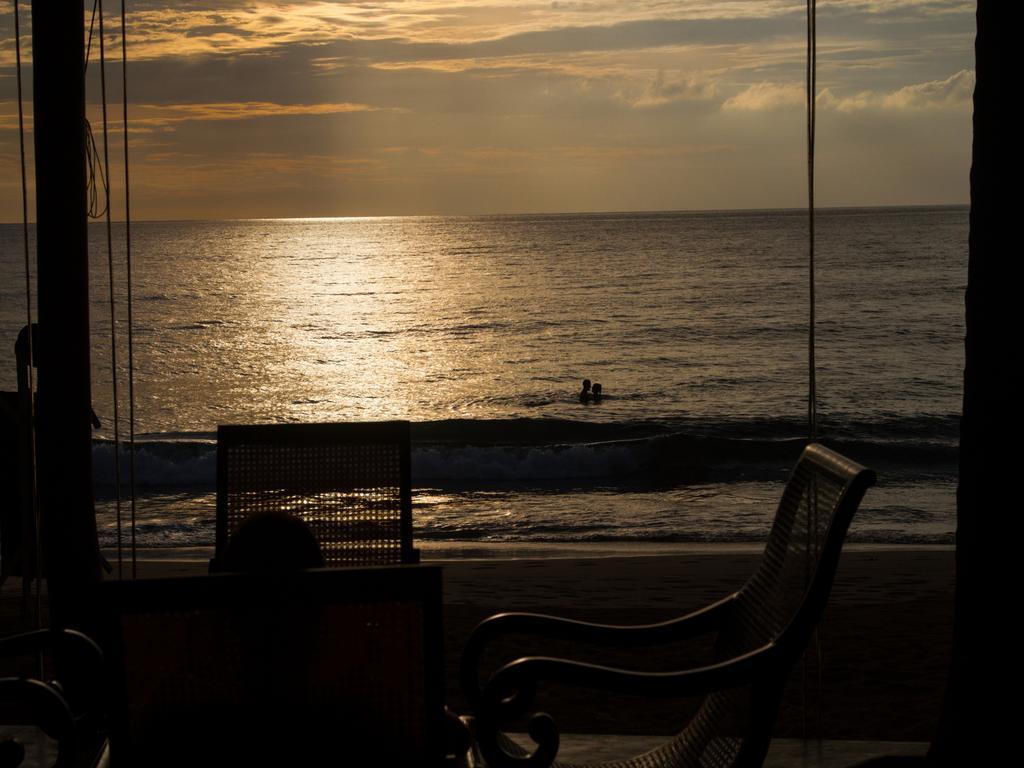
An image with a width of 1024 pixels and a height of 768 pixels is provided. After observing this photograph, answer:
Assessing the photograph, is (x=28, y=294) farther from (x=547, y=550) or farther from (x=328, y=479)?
(x=547, y=550)

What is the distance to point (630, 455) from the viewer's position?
1495 cm

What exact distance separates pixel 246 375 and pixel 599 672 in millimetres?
23548

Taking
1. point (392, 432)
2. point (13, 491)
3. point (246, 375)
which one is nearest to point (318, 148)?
point (246, 375)

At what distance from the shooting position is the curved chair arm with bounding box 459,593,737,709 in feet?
7.47

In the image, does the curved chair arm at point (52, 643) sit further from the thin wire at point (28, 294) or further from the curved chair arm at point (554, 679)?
the thin wire at point (28, 294)

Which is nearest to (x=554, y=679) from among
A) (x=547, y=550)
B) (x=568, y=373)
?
(x=547, y=550)

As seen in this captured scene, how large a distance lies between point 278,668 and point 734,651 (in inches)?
49.2

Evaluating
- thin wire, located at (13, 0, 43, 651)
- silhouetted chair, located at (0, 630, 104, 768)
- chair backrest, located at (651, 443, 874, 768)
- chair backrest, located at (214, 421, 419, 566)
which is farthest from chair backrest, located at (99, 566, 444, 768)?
thin wire, located at (13, 0, 43, 651)

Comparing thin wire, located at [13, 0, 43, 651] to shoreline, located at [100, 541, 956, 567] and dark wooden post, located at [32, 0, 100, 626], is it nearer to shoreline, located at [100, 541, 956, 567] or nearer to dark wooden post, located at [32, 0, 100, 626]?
dark wooden post, located at [32, 0, 100, 626]

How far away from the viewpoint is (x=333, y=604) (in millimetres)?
1295

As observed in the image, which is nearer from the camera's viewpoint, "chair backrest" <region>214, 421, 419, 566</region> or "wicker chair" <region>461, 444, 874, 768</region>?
"wicker chair" <region>461, 444, 874, 768</region>

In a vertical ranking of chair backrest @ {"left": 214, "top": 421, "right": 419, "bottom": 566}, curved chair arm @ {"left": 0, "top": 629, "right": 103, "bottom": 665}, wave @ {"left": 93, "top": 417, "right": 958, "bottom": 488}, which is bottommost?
wave @ {"left": 93, "top": 417, "right": 958, "bottom": 488}

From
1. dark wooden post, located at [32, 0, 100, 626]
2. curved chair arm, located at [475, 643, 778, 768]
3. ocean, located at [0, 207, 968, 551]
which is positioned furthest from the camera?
ocean, located at [0, 207, 968, 551]

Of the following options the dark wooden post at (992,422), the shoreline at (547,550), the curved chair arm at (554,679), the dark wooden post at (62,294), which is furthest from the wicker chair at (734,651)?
the shoreline at (547,550)
